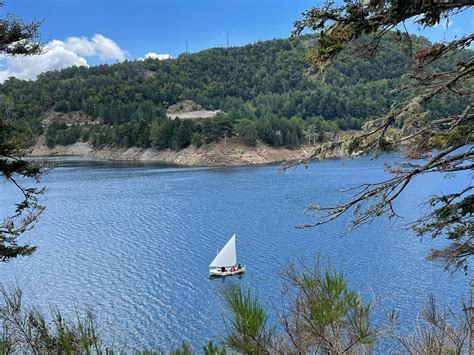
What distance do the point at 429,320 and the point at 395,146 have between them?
276 cm

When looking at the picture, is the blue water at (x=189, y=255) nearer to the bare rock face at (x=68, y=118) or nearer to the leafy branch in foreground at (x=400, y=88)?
the leafy branch in foreground at (x=400, y=88)

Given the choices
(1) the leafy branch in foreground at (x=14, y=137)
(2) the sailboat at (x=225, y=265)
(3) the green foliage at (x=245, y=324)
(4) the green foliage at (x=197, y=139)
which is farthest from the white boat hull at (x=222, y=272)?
(4) the green foliage at (x=197, y=139)

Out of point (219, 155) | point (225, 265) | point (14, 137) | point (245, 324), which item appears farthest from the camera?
point (219, 155)

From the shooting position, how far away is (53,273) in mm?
34094

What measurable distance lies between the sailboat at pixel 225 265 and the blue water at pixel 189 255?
769mm

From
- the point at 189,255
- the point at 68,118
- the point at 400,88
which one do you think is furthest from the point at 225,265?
the point at 68,118

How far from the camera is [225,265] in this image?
105ft

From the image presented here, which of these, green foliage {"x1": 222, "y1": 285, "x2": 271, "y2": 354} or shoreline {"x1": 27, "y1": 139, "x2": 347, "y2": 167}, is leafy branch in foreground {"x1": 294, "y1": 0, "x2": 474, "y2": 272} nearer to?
green foliage {"x1": 222, "y1": 285, "x2": 271, "y2": 354}

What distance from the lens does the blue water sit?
25.5 meters

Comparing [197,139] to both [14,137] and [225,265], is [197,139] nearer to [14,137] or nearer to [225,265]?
[225,265]

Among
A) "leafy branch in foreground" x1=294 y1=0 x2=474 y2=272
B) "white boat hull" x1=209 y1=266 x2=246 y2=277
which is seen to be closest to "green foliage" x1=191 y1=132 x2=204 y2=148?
"white boat hull" x1=209 y1=266 x2=246 y2=277

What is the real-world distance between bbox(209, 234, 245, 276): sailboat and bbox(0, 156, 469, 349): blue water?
2.52 feet

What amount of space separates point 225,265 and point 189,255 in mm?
5537

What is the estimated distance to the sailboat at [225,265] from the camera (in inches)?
1248
